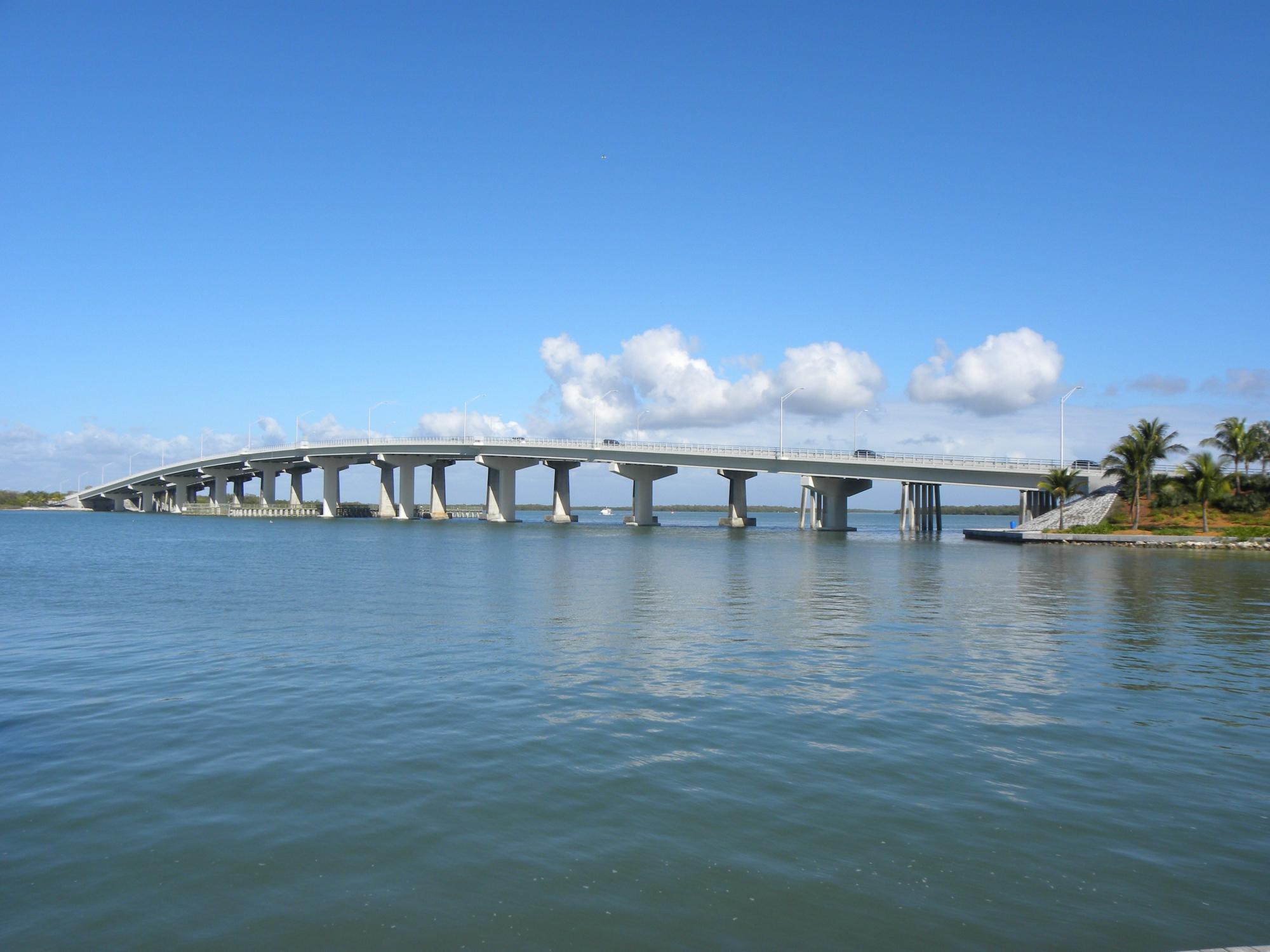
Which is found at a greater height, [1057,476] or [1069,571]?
[1057,476]

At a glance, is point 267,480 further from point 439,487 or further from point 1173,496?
point 1173,496

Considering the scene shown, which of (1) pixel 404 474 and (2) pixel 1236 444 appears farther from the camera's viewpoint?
(1) pixel 404 474

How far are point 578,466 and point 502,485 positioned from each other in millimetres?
13195

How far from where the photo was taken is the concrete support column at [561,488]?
130 m

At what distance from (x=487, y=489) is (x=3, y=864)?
129 m

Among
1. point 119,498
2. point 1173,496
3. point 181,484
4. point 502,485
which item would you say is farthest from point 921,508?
point 119,498

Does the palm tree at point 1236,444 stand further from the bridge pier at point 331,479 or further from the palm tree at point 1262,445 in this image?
the bridge pier at point 331,479

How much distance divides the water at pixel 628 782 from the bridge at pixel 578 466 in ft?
229

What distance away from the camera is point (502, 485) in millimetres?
134250

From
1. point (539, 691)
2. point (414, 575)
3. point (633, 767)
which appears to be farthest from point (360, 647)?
point (414, 575)

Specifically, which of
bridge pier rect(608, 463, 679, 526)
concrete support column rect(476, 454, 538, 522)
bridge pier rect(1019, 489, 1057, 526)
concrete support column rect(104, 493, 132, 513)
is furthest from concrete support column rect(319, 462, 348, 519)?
bridge pier rect(1019, 489, 1057, 526)

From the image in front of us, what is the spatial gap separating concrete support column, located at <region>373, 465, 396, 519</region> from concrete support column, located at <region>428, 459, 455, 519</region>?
277 inches

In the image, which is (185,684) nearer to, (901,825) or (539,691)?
(539,691)

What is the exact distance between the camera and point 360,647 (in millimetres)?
21484
